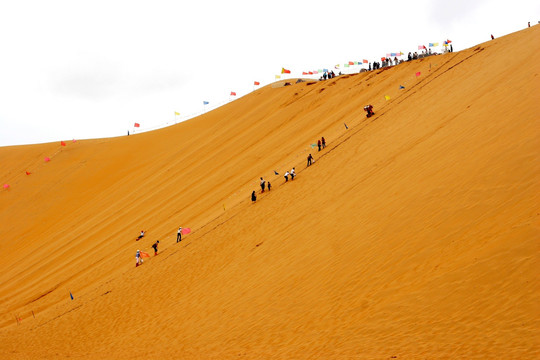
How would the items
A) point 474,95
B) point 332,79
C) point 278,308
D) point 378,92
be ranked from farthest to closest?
point 332,79 < point 378,92 < point 474,95 < point 278,308

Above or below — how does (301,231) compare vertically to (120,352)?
above

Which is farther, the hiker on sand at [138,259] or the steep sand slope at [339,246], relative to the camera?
the hiker on sand at [138,259]

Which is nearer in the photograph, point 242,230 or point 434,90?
point 242,230

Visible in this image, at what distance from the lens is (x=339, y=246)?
11.5 m

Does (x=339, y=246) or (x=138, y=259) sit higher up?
(x=138, y=259)

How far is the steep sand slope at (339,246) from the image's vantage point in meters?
7.48

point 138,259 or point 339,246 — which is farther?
point 138,259

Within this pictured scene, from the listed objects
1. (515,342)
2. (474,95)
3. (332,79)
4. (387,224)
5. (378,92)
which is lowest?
(515,342)

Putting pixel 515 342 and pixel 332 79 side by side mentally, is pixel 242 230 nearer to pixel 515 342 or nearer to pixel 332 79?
pixel 515 342

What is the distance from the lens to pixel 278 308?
10.3 m

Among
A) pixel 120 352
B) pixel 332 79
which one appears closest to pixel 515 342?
pixel 120 352

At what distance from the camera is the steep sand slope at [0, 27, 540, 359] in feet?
24.5

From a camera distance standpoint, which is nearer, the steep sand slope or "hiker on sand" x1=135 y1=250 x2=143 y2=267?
the steep sand slope

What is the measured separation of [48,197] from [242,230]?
27.3 meters
